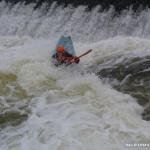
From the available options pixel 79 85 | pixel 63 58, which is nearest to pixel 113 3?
pixel 63 58

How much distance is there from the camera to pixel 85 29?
42.3ft

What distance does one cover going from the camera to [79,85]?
8.85m

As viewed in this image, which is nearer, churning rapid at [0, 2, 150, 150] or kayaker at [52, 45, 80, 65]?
churning rapid at [0, 2, 150, 150]

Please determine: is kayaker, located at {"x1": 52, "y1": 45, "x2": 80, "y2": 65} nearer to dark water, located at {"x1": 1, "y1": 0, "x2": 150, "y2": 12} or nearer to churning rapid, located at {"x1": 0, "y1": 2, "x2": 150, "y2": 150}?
churning rapid, located at {"x1": 0, "y1": 2, "x2": 150, "y2": 150}

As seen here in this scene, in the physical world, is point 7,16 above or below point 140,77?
above

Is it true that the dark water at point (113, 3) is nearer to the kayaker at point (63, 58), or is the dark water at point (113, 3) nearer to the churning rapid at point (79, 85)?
the churning rapid at point (79, 85)

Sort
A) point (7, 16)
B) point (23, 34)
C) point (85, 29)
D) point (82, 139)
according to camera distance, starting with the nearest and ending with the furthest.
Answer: point (82, 139), point (85, 29), point (23, 34), point (7, 16)

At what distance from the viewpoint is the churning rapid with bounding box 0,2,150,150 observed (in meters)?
6.97

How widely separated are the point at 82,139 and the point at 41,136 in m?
0.80

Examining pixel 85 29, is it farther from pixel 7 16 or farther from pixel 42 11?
pixel 7 16

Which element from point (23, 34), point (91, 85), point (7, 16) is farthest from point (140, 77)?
point (7, 16)

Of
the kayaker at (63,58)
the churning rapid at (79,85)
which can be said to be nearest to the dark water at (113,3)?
the churning rapid at (79,85)

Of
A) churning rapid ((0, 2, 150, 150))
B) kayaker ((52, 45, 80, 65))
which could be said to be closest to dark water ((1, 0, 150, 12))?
churning rapid ((0, 2, 150, 150))

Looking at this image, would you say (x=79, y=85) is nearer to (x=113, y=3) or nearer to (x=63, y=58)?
(x=63, y=58)
